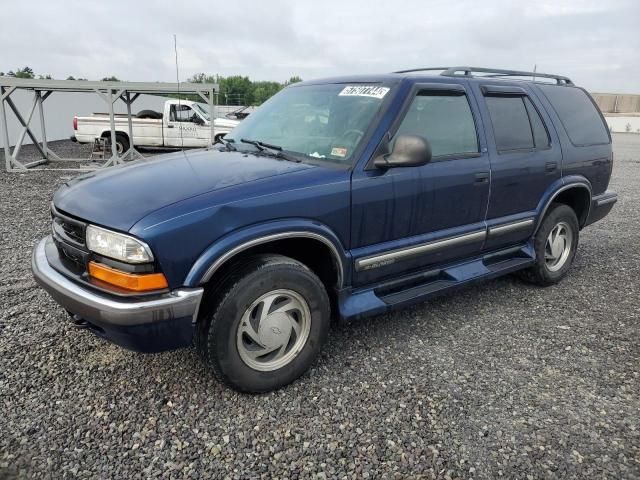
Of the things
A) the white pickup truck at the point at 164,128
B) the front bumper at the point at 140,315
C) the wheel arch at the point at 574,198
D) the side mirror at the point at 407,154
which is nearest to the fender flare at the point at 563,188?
Answer: the wheel arch at the point at 574,198

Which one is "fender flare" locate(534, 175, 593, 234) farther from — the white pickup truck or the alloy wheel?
the white pickup truck

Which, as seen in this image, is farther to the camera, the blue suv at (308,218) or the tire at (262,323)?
the tire at (262,323)

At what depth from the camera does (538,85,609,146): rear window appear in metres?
4.53

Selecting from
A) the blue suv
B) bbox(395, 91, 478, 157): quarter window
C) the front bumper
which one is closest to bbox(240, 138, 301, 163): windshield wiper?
the blue suv

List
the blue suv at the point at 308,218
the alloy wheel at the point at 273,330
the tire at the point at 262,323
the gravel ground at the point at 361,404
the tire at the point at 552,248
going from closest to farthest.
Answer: the gravel ground at the point at 361,404 → the blue suv at the point at 308,218 → the tire at the point at 262,323 → the alloy wheel at the point at 273,330 → the tire at the point at 552,248

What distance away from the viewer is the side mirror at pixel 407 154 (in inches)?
117

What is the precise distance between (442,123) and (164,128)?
13375 millimetres

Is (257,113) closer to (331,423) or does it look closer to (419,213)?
(419,213)

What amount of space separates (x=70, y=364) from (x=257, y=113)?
242 cm

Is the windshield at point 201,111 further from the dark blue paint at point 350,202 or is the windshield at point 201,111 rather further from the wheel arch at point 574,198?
the wheel arch at point 574,198

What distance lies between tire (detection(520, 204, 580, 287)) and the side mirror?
205 centimetres

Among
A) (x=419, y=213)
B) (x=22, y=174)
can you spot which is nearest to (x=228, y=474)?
(x=419, y=213)

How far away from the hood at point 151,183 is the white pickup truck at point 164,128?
40.4ft

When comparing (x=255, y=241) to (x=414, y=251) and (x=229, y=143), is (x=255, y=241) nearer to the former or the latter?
(x=414, y=251)
